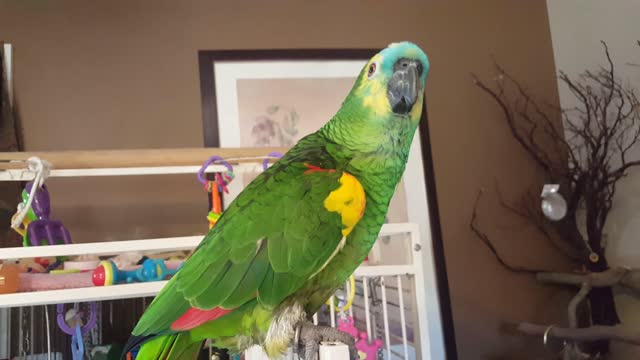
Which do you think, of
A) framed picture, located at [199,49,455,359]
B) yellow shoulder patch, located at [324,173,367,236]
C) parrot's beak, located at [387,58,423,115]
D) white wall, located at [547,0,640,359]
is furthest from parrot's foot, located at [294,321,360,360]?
white wall, located at [547,0,640,359]

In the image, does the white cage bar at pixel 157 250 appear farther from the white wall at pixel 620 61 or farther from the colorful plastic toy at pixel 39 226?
the white wall at pixel 620 61

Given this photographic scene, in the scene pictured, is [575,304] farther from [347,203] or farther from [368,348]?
[347,203]

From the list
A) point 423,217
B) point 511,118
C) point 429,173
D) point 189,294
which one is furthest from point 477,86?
point 189,294

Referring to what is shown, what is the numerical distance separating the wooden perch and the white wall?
0.76 ft

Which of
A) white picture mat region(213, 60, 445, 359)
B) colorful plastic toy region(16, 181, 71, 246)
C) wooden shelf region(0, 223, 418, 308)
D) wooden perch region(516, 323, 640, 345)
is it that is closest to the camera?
wooden shelf region(0, 223, 418, 308)

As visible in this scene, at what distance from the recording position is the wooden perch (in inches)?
49.8

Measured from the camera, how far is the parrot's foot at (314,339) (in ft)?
2.02

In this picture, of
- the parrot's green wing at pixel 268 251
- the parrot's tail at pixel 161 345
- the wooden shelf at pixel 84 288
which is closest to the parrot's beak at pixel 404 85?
the parrot's green wing at pixel 268 251

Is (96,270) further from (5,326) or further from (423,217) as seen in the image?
(423,217)

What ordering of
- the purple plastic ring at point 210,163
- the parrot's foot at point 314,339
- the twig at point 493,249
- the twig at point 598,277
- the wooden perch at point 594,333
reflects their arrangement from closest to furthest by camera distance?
the parrot's foot at point 314,339
the purple plastic ring at point 210,163
the wooden perch at point 594,333
the twig at point 598,277
the twig at point 493,249

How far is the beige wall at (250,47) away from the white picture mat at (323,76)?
8 centimetres

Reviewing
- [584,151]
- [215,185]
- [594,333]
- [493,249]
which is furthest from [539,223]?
[215,185]

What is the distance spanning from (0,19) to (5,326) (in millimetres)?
921

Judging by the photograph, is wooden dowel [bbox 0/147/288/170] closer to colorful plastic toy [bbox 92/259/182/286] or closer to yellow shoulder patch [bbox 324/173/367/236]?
colorful plastic toy [bbox 92/259/182/286]
